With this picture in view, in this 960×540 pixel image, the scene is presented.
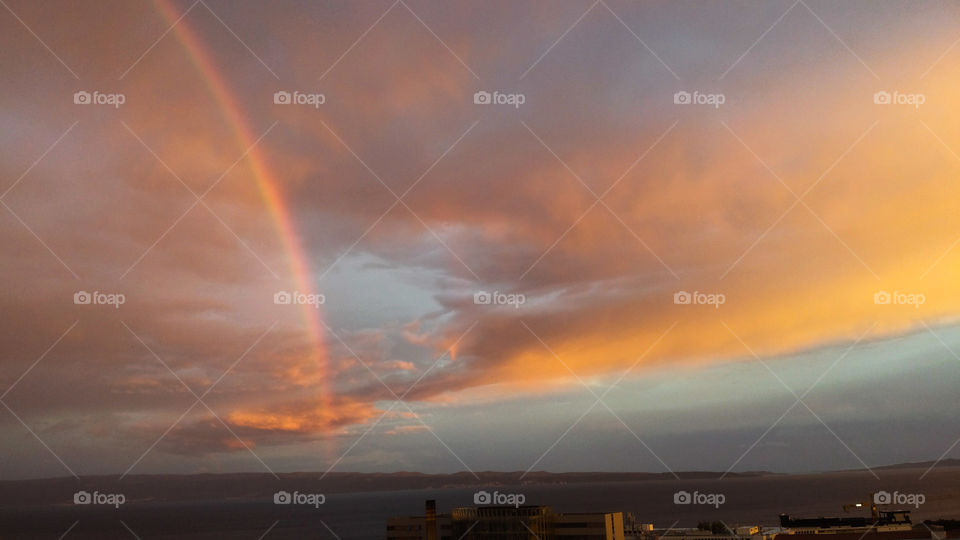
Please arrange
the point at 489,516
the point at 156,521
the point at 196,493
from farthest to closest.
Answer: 1. the point at 196,493
2. the point at 156,521
3. the point at 489,516

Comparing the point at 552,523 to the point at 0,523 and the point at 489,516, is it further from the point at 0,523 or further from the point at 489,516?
the point at 0,523

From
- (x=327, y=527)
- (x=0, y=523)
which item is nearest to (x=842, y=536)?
(x=327, y=527)

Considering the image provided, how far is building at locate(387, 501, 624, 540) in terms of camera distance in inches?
651

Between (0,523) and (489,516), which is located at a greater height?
(0,523)

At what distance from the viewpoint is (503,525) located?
54.3 ft

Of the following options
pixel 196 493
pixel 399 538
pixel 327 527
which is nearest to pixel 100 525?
pixel 327 527

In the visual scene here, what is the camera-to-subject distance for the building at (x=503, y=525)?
1655cm

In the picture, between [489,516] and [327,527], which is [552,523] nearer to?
[489,516]

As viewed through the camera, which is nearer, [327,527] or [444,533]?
[444,533]

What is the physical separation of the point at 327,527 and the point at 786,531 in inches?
2124

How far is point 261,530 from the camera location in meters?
69.4

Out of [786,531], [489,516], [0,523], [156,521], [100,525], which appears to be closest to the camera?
[489,516]

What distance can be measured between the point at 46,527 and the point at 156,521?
11.5 metres

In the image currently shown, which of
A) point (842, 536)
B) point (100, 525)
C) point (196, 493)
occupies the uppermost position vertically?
point (196, 493)
